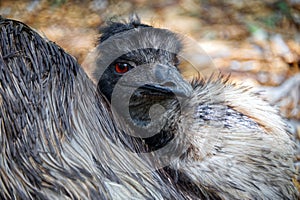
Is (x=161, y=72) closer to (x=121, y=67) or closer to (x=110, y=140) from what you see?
(x=121, y=67)

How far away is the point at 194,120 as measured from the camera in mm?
1604

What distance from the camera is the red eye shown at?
1823 millimetres

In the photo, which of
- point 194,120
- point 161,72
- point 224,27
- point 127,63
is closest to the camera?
point 194,120

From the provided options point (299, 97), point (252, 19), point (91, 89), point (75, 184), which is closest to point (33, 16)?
point (252, 19)

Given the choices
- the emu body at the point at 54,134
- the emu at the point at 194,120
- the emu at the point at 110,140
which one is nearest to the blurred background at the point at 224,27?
the emu at the point at 194,120

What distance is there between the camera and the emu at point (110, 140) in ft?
4.20

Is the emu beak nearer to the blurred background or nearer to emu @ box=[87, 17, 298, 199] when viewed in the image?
emu @ box=[87, 17, 298, 199]

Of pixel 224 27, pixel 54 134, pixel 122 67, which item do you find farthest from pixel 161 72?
pixel 224 27

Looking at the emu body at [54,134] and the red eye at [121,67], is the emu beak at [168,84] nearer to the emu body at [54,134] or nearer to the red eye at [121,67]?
the red eye at [121,67]

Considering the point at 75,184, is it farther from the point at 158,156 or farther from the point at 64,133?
the point at 158,156

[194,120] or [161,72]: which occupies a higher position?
[161,72]

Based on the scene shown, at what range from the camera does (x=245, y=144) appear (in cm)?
164

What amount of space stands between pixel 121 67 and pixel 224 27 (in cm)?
124

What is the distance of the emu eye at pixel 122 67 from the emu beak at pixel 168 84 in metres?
0.11
